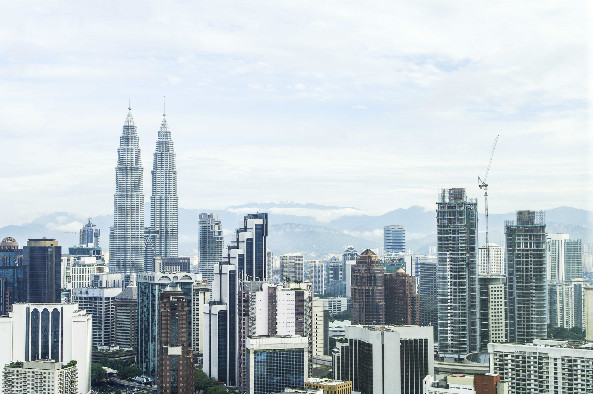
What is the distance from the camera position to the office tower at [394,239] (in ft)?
Answer: 51.5

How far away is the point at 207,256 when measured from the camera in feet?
62.4

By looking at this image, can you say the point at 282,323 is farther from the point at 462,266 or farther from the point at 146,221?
the point at 146,221

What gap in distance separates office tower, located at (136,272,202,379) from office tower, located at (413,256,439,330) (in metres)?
3.09

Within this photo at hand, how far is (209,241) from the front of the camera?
19.3 meters

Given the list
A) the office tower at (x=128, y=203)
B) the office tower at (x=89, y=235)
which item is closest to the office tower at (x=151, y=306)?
the office tower at (x=89, y=235)

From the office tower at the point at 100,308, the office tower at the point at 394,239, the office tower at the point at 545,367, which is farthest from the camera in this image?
the office tower at the point at 394,239

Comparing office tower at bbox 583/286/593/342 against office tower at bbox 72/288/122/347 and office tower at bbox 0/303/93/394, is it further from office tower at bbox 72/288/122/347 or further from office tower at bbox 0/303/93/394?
office tower at bbox 72/288/122/347

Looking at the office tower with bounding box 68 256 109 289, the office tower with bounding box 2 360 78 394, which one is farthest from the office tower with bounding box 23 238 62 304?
the office tower with bounding box 2 360 78 394

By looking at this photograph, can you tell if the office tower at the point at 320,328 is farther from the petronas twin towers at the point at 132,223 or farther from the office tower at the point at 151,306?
the petronas twin towers at the point at 132,223

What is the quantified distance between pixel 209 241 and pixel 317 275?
3557 mm

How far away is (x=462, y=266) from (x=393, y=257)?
4.67 metres

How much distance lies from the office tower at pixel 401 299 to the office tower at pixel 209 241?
5018 mm

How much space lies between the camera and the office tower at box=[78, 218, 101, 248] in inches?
806

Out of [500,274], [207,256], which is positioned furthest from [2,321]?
[207,256]
